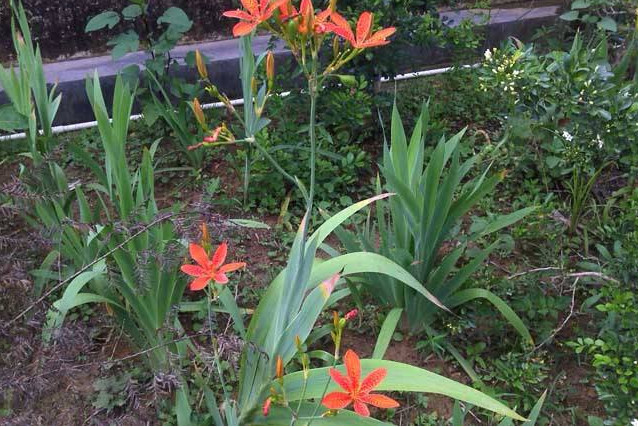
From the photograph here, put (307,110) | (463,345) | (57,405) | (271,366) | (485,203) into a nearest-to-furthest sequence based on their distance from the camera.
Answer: (271,366)
(57,405)
(463,345)
(485,203)
(307,110)

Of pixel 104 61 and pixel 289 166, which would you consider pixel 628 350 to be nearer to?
pixel 289 166

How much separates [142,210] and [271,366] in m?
0.54

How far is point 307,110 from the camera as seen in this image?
2643mm

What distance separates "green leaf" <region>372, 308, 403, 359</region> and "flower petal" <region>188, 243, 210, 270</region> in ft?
2.02

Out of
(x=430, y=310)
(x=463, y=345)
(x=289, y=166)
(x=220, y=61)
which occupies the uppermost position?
(x=220, y=61)

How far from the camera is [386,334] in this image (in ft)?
5.56

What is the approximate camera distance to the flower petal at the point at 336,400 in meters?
0.97

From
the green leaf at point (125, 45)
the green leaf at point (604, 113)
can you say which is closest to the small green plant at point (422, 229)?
the green leaf at point (604, 113)

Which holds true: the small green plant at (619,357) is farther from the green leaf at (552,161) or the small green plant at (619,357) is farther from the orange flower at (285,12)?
the orange flower at (285,12)

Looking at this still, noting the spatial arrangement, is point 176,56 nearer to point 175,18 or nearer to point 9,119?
point 175,18

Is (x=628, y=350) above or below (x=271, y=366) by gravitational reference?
below

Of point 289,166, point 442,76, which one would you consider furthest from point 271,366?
point 442,76

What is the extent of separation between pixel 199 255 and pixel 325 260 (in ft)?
2.28

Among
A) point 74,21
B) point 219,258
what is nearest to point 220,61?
point 74,21
